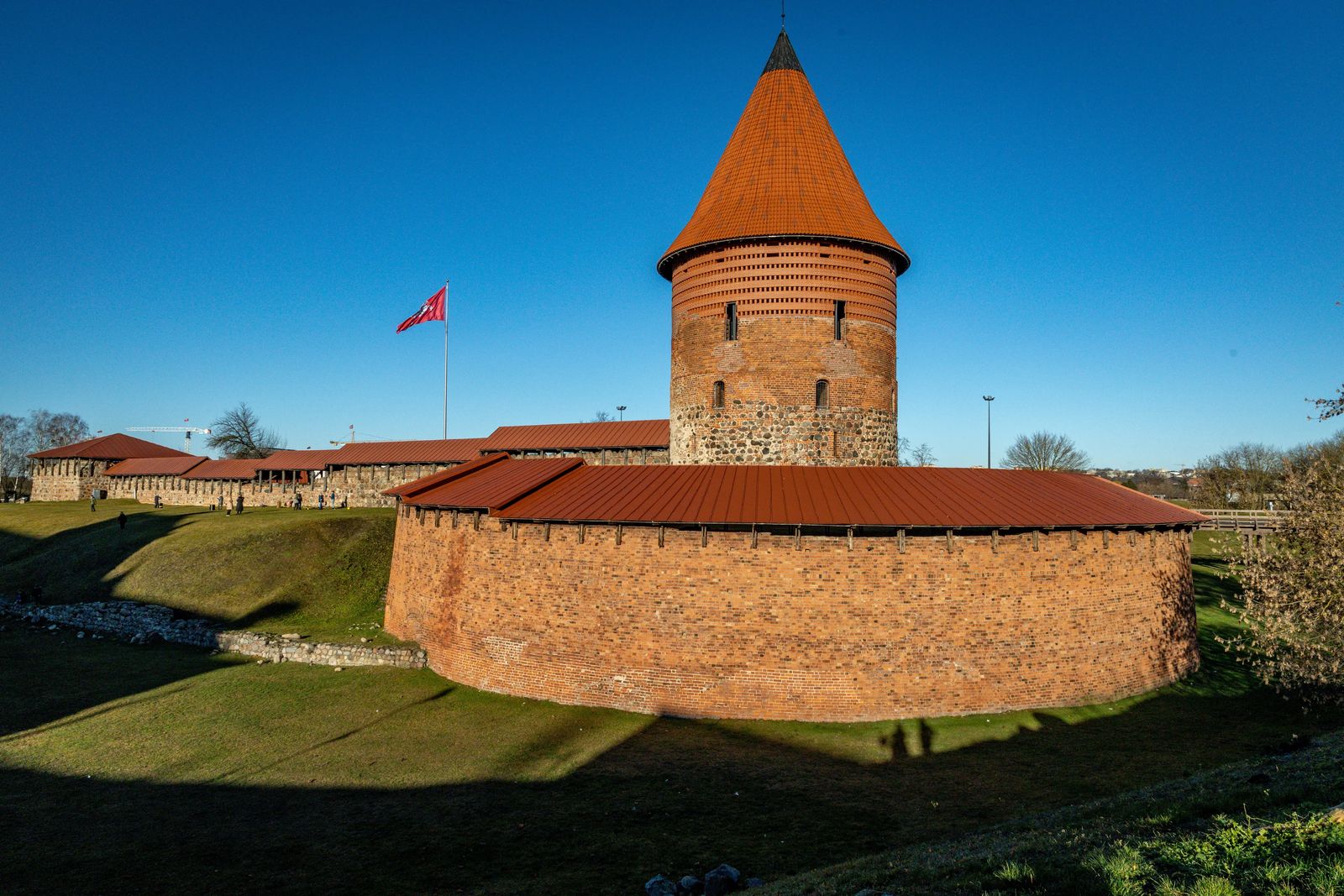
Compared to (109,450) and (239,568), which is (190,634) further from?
(109,450)

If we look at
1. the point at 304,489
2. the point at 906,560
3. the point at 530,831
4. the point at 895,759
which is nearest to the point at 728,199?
the point at 906,560

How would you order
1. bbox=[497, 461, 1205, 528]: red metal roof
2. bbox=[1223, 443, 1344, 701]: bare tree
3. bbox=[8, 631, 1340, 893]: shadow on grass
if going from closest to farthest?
bbox=[8, 631, 1340, 893]: shadow on grass, bbox=[1223, 443, 1344, 701]: bare tree, bbox=[497, 461, 1205, 528]: red metal roof

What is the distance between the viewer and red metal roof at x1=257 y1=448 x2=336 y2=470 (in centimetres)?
4669

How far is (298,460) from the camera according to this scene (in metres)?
48.7

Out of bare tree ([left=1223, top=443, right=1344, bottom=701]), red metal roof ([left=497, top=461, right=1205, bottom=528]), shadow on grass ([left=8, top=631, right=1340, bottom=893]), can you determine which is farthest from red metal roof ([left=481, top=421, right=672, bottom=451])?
bare tree ([left=1223, top=443, right=1344, bottom=701])

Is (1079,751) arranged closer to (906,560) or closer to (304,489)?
(906,560)

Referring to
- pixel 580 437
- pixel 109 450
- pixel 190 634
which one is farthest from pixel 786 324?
pixel 109 450

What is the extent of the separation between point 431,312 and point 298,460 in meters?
19.0

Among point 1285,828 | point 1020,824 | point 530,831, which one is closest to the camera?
point 1285,828

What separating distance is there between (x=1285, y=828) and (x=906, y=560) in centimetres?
838

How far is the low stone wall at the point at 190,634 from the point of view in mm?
19438

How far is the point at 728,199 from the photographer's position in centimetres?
2155

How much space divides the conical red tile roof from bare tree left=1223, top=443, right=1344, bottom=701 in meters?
10.9

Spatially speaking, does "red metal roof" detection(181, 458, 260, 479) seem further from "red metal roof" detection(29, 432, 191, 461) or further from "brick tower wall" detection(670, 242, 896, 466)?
"brick tower wall" detection(670, 242, 896, 466)
